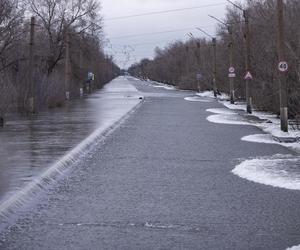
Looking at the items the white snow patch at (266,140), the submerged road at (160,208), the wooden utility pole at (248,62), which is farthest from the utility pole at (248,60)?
the submerged road at (160,208)

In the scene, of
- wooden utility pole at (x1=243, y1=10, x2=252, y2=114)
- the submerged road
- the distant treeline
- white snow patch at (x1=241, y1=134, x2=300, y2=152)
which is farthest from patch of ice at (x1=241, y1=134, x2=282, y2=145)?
wooden utility pole at (x1=243, y1=10, x2=252, y2=114)

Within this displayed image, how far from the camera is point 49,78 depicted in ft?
136

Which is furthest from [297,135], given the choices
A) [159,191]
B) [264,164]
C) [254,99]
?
[254,99]

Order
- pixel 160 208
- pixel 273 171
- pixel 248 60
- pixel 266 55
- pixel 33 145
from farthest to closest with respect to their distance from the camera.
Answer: pixel 266 55
pixel 248 60
pixel 33 145
pixel 273 171
pixel 160 208

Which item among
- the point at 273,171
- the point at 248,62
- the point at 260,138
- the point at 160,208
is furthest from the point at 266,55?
the point at 160,208

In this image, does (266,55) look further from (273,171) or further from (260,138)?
(273,171)

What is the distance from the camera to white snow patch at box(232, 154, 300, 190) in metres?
11.4

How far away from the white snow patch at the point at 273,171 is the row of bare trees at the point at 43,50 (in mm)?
15134

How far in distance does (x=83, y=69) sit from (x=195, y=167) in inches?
2413

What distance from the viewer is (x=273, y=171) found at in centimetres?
1278

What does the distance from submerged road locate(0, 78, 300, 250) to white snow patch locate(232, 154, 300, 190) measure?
0.30 m

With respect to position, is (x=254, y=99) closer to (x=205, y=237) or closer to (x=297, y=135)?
(x=297, y=135)

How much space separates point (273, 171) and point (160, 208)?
14.5 feet

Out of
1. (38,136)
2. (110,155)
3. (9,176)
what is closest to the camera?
(9,176)
